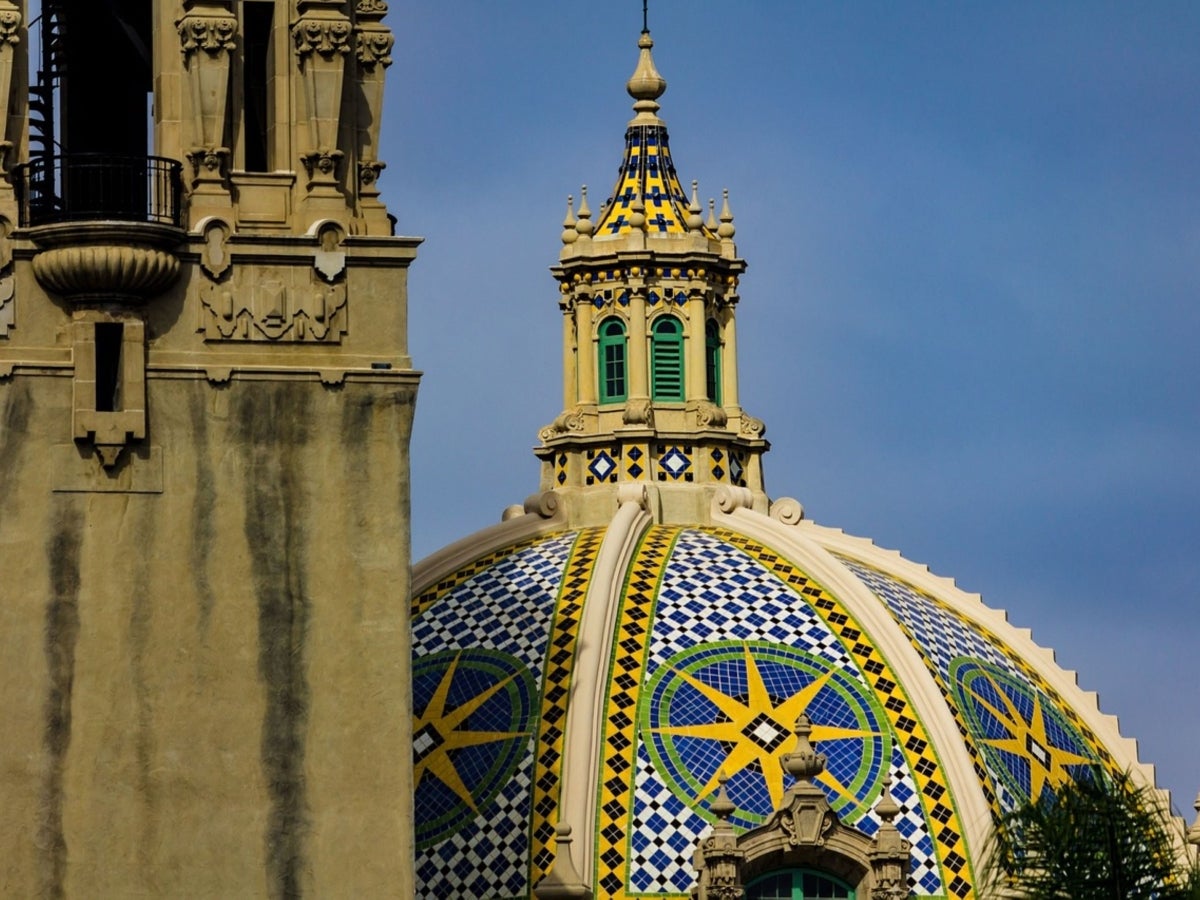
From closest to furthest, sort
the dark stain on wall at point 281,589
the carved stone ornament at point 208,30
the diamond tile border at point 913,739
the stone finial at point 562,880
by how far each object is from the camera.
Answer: the dark stain on wall at point 281,589, the carved stone ornament at point 208,30, the stone finial at point 562,880, the diamond tile border at point 913,739

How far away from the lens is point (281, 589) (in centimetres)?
4716

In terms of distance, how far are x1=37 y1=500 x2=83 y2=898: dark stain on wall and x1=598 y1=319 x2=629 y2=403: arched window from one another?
67.7ft

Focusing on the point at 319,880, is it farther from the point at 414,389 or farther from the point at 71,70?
the point at 71,70

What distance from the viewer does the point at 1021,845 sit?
45.4 m

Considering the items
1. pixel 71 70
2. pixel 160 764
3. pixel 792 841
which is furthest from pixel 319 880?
pixel 792 841

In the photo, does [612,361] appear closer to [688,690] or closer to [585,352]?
[585,352]

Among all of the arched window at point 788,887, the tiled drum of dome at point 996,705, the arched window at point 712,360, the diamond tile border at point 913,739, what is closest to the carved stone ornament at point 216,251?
the arched window at point 788,887

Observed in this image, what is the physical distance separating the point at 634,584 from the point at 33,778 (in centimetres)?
1750

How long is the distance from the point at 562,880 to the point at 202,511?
1295 cm

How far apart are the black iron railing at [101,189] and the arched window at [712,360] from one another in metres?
19.7

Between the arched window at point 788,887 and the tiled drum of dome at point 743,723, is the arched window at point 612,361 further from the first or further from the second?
the arched window at point 788,887

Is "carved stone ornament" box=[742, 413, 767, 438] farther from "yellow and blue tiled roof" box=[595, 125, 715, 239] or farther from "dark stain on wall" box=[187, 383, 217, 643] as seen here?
"dark stain on wall" box=[187, 383, 217, 643]

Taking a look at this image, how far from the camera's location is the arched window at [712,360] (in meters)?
67.4

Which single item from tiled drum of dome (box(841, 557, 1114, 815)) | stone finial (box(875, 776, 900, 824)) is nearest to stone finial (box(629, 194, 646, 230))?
tiled drum of dome (box(841, 557, 1114, 815))
